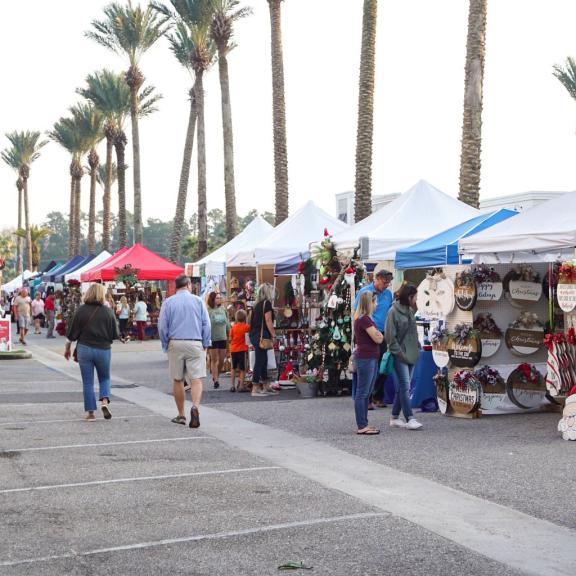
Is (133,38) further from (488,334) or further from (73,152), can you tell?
(488,334)

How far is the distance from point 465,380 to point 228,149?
2557 cm

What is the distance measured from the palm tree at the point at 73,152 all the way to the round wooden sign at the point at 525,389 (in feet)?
198

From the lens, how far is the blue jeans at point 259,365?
56.4 ft

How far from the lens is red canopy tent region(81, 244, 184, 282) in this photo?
114ft

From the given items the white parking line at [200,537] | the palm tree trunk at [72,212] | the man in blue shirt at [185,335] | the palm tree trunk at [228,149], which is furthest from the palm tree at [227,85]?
the palm tree trunk at [72,212]

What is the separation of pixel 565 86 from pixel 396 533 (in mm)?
36588

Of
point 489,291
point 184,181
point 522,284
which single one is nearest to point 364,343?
point 489,291

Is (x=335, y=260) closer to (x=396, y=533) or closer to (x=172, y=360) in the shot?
(x=172, y=360)

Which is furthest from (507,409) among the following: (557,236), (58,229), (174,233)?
(58,229)

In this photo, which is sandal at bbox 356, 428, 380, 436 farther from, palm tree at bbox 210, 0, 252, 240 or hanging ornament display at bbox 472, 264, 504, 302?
palm tree at bbox 210, 0, 252, 240

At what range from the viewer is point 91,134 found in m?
70.6

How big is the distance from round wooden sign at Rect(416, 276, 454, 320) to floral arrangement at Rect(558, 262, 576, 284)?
6.33 ft

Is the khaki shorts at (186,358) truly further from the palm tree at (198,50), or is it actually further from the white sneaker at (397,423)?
the palm tree at (198,50)

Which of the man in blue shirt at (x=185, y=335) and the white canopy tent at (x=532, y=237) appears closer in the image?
the white canopy tent at (x=532, y=237)
